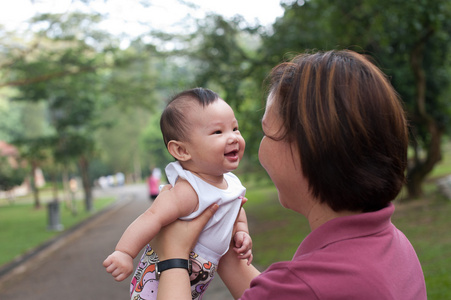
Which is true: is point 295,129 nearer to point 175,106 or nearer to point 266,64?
point 175,106

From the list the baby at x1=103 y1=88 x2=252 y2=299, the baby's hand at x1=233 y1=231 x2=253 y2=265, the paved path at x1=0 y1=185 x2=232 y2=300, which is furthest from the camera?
the paved path at x1=0 y1=185 x2=232 y2=300

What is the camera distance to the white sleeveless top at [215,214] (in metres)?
1.73

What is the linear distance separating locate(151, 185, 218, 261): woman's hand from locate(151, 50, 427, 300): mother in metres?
0.37

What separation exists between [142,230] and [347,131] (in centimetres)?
75

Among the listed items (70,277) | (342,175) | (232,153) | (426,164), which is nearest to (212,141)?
(232,153)

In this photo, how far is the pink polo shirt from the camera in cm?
116

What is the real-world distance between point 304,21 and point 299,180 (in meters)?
9.86

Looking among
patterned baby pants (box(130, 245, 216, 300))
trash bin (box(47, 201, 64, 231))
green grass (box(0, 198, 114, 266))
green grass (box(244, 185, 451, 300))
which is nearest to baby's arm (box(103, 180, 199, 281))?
patterned baby pants (box(130, 245, 216, 300))

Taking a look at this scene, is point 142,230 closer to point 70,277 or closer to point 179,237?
point 179,237

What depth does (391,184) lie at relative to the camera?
1.29m

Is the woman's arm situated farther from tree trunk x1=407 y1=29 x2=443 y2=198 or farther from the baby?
tree trunk x1=407 y1=29 x2=443 y2=198

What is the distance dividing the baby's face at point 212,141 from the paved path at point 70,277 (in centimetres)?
568

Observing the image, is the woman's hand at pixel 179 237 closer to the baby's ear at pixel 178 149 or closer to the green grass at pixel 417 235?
the baby's ear at pixel 178 149

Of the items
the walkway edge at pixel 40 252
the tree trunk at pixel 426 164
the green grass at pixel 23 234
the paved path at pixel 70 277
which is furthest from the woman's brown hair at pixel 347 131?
the tree trunk at pixel 426 164
